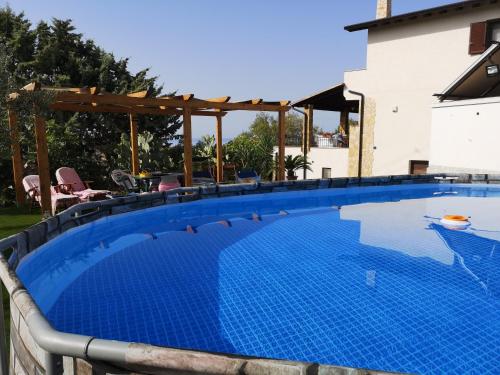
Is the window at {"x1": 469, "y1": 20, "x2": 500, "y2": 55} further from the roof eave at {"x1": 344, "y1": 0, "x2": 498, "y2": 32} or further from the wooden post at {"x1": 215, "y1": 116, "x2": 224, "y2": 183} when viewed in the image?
the wooden post at {"x1": 215, "y1": 116, "x2": 224, "y2": 183}

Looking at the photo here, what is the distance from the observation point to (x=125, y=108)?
47.0 feet

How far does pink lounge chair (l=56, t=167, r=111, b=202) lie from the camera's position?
1125 centimetres

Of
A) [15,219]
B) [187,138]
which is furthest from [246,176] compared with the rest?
[15,219]

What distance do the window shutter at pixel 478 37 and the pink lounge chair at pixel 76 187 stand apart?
1683 centimetres

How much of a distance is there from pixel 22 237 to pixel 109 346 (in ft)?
12.8

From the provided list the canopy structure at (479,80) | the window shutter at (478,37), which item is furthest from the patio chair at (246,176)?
the window shutter at (478,37)

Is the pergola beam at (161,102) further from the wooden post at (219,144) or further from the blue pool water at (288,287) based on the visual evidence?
the blue pool water at (288,287)

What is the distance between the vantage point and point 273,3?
19.3 m

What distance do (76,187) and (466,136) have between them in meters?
15.2

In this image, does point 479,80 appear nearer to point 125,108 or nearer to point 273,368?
point 125,108

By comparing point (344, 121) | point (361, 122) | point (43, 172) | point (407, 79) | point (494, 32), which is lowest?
Result: point (43, 172)

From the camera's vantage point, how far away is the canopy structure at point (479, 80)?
15438 mm

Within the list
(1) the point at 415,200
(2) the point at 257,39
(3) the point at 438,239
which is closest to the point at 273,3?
(2) the point at 257,39

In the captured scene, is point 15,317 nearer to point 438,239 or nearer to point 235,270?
point 235,270
